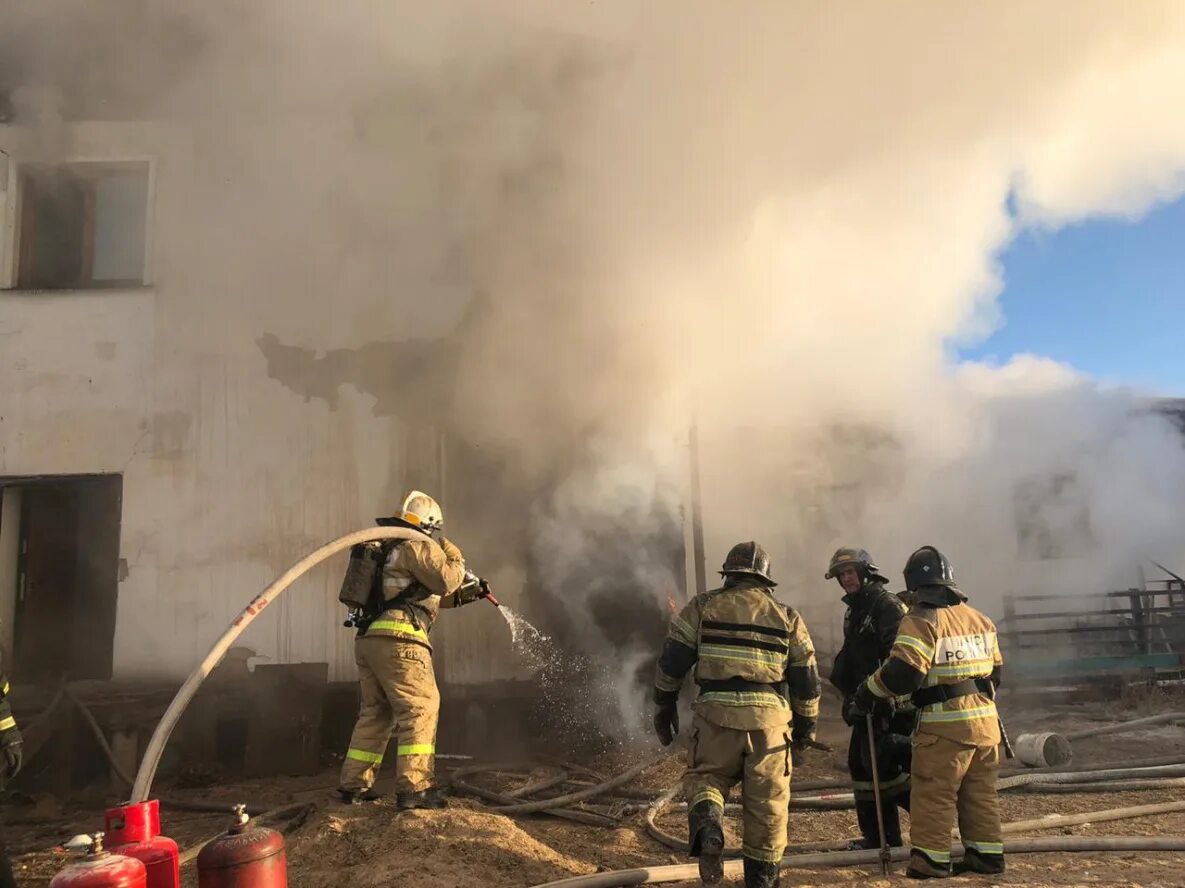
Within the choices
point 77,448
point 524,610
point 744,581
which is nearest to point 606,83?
point 524,610

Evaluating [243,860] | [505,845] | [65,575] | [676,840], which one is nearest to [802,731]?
[676,840]

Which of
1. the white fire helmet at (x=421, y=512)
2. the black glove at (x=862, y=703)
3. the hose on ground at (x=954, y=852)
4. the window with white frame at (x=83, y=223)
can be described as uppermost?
the window with white frame at (x=83, y=223)

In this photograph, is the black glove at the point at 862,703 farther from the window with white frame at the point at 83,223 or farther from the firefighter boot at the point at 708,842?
the window with white frame at the point at 83,223

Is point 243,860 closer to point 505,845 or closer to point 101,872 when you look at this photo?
point 101,872

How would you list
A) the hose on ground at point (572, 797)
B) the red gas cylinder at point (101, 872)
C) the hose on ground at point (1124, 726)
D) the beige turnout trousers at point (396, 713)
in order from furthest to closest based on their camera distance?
the hose on ground at point (1124, 726)
the hose on ground at point (572, 797)
the beige turnout trousers at point (396, 713)
the red gas cylinder at point (101, 872)

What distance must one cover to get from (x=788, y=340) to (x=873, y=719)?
4.71m

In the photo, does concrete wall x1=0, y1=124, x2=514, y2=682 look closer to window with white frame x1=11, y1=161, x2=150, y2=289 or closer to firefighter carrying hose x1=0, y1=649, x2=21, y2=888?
window with white frame x1=11, y1=161, x2=150, y2=289

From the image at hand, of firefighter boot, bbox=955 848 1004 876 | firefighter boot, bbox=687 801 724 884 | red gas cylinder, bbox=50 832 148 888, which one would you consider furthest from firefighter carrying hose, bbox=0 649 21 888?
firefighter boot, bbox=955 848 1004 876

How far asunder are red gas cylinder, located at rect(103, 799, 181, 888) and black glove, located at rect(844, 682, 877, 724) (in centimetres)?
277

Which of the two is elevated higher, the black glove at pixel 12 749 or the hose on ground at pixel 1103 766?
the black glove at pixel 12 749

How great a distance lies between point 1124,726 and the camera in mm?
6234

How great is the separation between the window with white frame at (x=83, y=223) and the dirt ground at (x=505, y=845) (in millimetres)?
4541

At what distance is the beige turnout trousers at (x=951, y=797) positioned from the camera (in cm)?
336

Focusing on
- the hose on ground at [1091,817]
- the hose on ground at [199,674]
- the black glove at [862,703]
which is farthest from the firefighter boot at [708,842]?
the hose on ground at [199,674]
